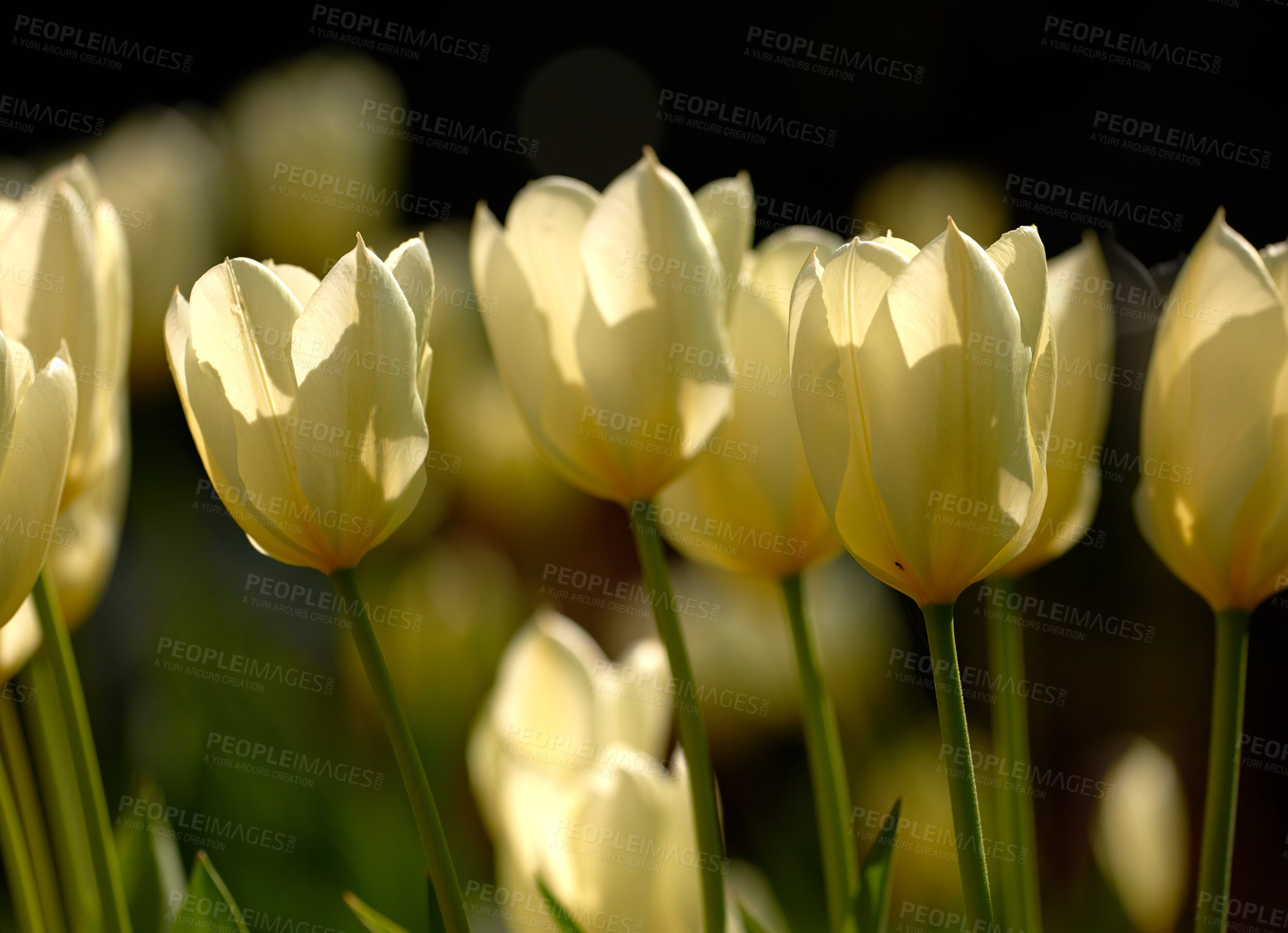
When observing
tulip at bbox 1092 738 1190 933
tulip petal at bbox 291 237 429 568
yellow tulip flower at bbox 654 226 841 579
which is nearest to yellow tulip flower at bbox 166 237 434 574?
tulip petal at bbox 291 237 429 568

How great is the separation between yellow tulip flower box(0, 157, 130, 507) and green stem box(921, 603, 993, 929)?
316 mm

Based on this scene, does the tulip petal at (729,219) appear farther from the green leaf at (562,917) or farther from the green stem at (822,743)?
the green leaf at (562,917)

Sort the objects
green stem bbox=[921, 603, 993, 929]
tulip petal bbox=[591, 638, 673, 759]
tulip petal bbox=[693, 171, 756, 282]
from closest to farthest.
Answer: green stem bbox=[921, 603, 993, 929] < tulip petal bbox=[693, 171, 756, 282] < tulip petal bbox=[591, 638, 673, 759]

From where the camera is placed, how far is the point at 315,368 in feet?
1.07

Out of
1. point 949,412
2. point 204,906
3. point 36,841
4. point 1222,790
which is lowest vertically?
point 36,841

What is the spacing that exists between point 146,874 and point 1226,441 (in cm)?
47

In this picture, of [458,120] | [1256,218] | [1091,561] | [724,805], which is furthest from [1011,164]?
[724,805]

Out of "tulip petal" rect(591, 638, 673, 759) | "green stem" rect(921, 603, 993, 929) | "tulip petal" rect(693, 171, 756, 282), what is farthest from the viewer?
"tulip petal" rect(591, 638, 673, 759)

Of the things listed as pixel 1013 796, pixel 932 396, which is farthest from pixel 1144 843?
pixel 932 396

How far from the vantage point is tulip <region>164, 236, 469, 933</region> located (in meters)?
0.32

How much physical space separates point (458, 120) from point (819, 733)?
6.38 ft

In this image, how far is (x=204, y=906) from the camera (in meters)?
0.38

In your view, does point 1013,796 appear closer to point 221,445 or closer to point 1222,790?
point 1222,790

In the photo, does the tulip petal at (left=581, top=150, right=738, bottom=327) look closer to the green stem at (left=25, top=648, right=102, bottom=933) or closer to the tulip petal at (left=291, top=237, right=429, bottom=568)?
the tulip petal at (left=291, top=237, right=429, bottom=568)
